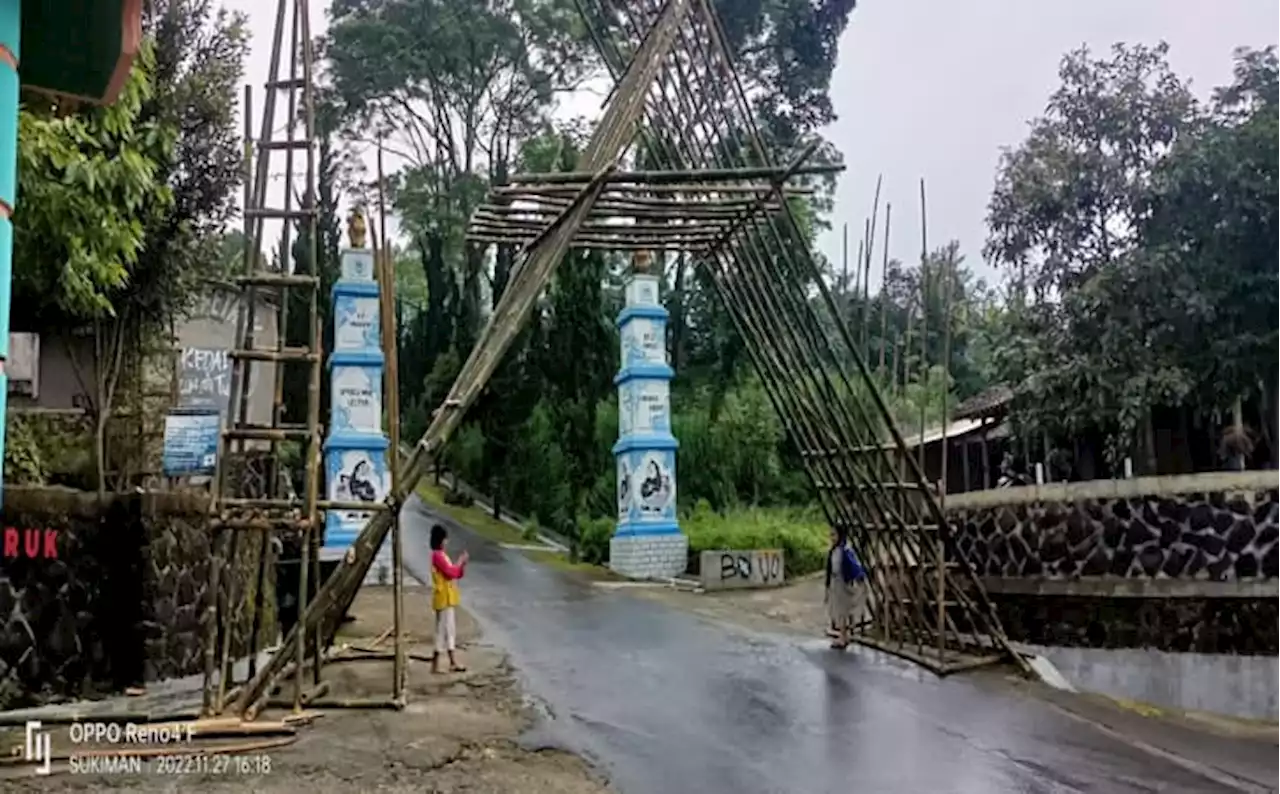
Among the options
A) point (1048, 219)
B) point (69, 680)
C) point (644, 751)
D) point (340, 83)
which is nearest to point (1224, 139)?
point (1048, 219)

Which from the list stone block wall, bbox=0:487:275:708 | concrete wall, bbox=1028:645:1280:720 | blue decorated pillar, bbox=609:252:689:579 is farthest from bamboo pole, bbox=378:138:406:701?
blue decorated pillar, bbox=609:252:689:579

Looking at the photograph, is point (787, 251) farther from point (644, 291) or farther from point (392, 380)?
point (644, 291)

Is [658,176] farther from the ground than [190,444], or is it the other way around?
[658,176]

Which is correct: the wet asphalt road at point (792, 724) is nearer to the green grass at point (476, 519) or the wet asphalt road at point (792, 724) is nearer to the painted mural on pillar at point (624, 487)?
the painted mural on pillar at point (624, 487)

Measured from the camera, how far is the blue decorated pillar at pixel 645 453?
22234 millimetres

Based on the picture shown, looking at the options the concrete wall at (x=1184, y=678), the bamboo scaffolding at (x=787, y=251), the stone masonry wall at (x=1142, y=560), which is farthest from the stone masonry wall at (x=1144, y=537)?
the bamboo scaffolding at (x=787, y=251)

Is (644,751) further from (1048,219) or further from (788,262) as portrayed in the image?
(1048,219)

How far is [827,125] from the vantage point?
30.9 m

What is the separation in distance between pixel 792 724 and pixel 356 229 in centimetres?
1502

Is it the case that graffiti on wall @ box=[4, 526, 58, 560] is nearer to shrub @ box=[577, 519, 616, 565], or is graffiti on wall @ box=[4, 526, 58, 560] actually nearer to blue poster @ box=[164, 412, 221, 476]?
blue poster @ box=[164, 412, 221, 476]

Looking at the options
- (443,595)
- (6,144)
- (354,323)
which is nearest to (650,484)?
(354,323)

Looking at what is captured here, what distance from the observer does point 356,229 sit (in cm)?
2169

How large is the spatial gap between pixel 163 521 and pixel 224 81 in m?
5.85
